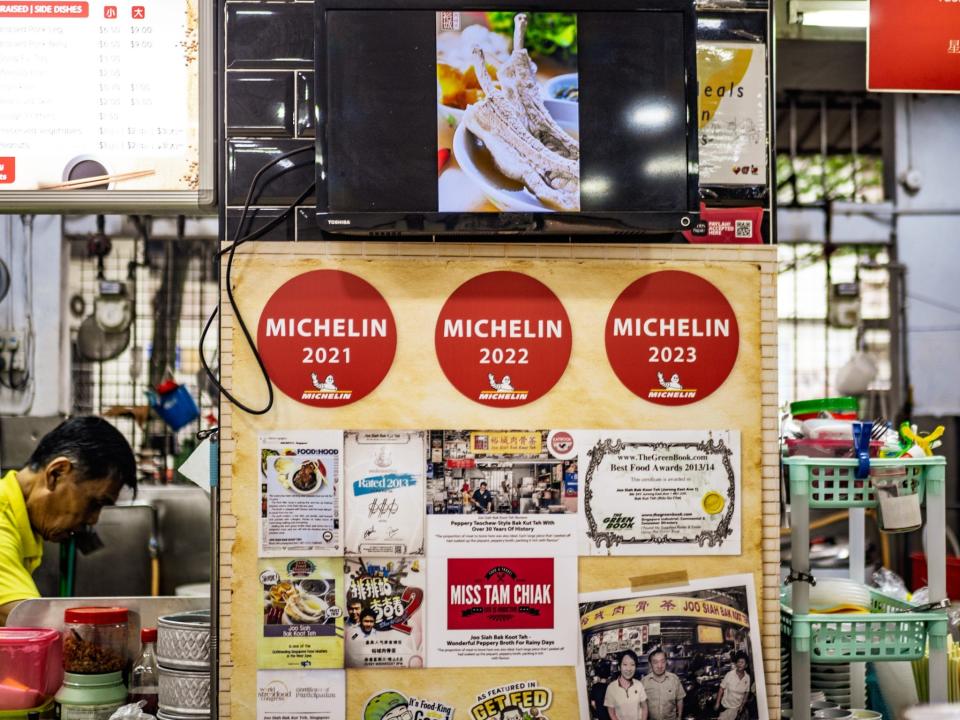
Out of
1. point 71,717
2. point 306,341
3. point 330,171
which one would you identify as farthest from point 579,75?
point 71,717

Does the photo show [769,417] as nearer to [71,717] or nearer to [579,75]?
[579,75]

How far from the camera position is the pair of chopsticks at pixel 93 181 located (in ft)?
8.86

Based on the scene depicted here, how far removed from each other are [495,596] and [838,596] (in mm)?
1009

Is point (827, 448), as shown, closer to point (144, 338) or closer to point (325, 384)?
point (325, 384)

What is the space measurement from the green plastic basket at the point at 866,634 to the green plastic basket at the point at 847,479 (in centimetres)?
29

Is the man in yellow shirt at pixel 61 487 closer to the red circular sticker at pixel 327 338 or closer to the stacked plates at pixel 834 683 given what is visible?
the red circular sticker at pixel 327 338

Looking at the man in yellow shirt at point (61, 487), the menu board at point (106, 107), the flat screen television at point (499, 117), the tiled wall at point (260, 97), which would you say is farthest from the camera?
the man in yellow shirt at point (61, 487)

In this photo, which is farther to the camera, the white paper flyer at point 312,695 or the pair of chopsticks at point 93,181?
the pair of chopsticks at point 93,181

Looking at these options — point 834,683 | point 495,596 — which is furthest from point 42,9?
point 834,683

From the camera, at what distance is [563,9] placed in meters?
2.40

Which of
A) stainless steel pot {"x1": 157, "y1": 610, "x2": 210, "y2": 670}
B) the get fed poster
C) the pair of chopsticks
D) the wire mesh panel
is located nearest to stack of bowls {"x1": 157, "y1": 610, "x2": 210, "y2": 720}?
stainless steel pot {"x1": 157, "y1": 610, "x2": 210, "y2": 670}

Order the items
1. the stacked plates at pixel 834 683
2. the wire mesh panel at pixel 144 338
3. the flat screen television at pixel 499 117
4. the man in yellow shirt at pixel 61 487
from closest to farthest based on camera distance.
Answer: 1. the flat screen television at pixel 499 117
2. the stacked plates at pixel 834 683
3. the man in yellow shirt at pixel 61 487
4. the wire mesh panel at pixel 144 338

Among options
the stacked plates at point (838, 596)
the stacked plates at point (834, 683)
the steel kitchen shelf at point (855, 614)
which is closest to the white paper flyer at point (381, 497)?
the steel kitchen shelf at point (855, 614)

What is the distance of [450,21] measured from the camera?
7.84ft
